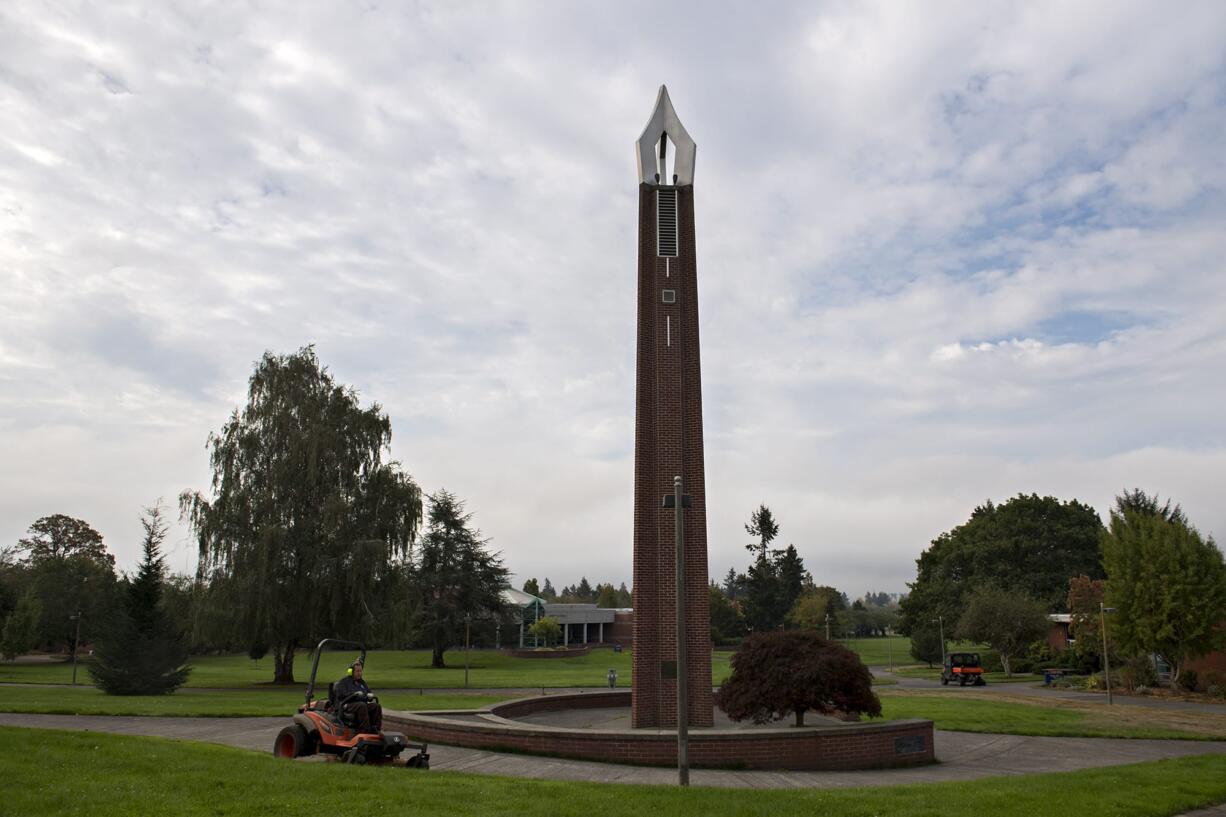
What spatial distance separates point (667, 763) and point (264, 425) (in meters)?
30.8

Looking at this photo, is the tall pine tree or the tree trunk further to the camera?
the tree trunk

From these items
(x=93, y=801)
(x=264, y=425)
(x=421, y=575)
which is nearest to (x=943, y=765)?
(x=93, y=801)

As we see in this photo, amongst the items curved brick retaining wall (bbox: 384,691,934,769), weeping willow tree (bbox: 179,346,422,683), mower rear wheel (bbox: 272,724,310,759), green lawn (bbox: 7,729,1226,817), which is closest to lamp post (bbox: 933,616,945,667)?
weeping willow tree (bbox: 179,346,422,683)

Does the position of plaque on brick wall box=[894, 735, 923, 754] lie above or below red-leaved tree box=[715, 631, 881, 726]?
below

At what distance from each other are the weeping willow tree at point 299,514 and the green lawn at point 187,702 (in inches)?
166

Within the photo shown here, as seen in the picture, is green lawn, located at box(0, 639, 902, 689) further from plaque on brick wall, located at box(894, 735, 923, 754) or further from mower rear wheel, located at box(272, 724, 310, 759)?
mower rear wheel, located at box(272, 724, 310, 759)

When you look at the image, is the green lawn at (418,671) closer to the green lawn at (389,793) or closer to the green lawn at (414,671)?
the green lawn at (414,671)

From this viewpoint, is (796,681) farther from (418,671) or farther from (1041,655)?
(1041,655)

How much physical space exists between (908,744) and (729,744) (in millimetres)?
3968

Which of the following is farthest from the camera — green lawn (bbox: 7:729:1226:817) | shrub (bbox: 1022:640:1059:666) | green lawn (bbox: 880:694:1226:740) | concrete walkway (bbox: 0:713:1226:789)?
shrub (bbox: 1022:640:1059:666)

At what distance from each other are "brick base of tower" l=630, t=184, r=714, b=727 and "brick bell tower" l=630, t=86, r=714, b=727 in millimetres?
24

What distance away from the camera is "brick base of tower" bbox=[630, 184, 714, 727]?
Result: 822 inches

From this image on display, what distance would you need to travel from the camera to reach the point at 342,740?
13.4 meters

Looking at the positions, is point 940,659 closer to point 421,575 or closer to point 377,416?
point 421,575
